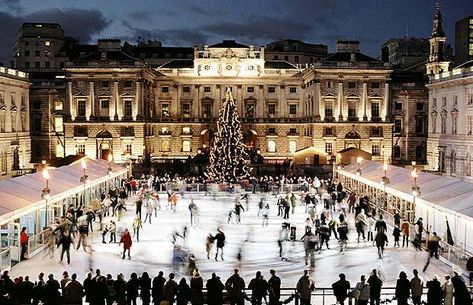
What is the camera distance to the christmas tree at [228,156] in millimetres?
51969

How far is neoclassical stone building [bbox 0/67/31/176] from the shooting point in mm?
59438

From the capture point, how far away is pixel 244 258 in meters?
24.9

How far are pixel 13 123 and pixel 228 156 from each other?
23622 mm

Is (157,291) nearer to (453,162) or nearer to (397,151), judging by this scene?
(453,162)

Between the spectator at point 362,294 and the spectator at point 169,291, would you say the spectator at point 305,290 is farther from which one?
the spectator at point 169,291

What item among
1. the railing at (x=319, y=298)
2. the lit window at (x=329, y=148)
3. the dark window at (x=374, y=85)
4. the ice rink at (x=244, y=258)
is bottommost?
the ice rink at (x=244, y=258)

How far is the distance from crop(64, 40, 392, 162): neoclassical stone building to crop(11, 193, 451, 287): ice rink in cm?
4097

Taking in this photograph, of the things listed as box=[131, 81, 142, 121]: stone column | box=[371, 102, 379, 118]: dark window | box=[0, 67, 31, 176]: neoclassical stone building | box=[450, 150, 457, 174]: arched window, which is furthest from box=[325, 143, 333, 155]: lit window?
box=[0, 67, 31, 176]: neoclassical stone building

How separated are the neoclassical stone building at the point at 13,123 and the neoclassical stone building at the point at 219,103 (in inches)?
261

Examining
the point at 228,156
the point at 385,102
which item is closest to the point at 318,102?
the point at 385,102

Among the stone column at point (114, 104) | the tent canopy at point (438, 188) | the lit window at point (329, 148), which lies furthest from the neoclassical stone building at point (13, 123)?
the tent canopy at point (438, 188)

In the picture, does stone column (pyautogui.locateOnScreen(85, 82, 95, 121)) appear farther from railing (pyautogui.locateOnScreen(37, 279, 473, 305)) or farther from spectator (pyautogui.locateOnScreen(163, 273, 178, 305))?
spectator (pyautogui.locateOnScreen(163, 273, 178, 305))

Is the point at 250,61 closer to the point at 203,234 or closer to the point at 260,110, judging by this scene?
the point at 260,110

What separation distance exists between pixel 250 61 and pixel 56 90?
23.7 meters
